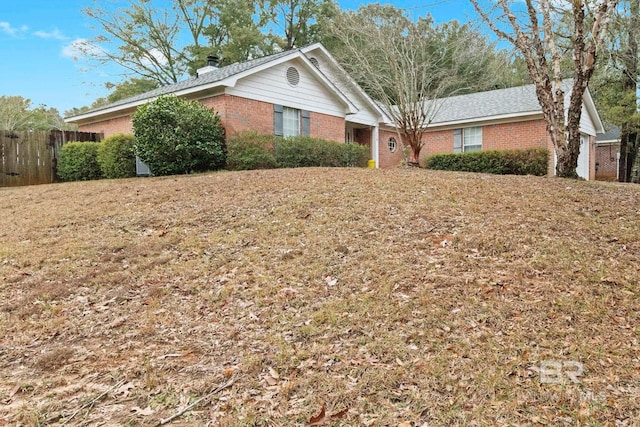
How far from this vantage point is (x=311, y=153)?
41.6 ft

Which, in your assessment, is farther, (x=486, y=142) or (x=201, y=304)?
(x=486, y=142)

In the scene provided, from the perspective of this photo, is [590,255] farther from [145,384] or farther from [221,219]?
[221,219]

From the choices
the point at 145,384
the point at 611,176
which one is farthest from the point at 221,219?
the point at 611,176

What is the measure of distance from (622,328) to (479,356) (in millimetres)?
1107

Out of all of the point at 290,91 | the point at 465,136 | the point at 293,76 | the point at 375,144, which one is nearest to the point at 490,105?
the point at 465,136

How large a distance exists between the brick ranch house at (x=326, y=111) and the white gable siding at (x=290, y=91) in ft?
0.10

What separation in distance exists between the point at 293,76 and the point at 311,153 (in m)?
3.03

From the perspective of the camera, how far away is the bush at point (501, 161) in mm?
14344

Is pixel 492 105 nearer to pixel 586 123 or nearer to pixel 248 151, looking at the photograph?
pixel 586 123

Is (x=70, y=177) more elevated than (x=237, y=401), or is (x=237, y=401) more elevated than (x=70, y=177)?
(x=70, y=177)

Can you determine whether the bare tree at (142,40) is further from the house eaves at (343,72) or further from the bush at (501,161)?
the bush at (501,161)

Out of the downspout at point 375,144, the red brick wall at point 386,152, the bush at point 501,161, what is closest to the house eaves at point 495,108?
the downspout at point 375,144

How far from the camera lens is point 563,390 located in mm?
2418

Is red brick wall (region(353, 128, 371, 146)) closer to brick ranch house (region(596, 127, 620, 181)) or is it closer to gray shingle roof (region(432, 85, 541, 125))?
gray shingle roof (region(432, 85, 541, 125))
